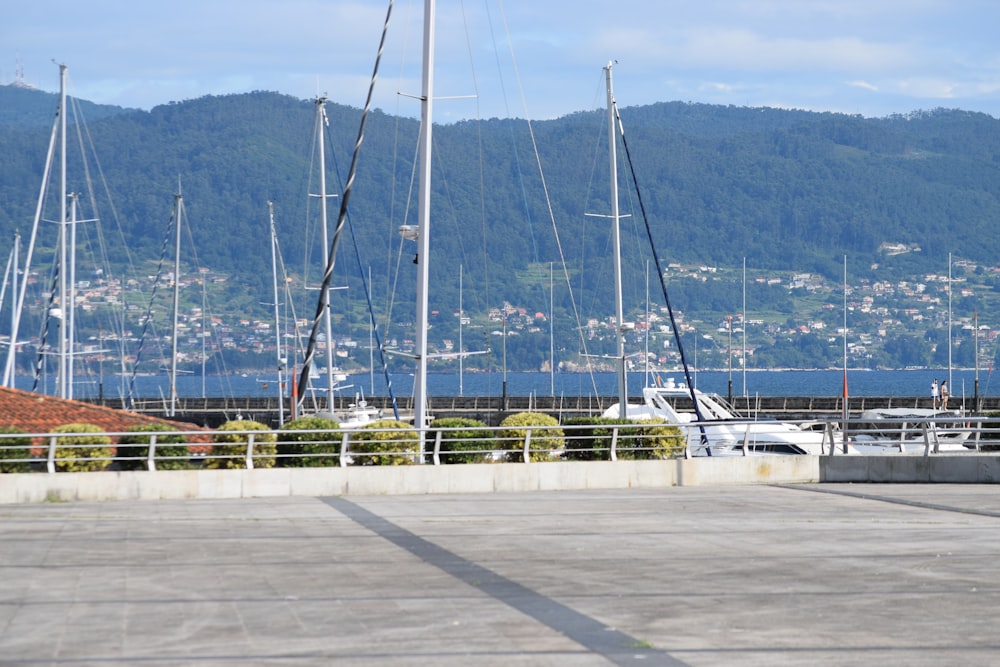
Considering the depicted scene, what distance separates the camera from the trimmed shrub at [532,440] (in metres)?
30.7

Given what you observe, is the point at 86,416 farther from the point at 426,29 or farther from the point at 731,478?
the point at 731,478

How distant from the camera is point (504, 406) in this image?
79688 mm

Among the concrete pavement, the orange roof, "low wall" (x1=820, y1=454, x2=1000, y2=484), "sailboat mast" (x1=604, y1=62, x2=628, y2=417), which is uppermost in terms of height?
"sailboat mast" (x1=604, y1=62, x2=628, y2=417)

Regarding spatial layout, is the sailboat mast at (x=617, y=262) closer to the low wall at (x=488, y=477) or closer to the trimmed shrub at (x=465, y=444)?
the low wall at (x=488, y=477)

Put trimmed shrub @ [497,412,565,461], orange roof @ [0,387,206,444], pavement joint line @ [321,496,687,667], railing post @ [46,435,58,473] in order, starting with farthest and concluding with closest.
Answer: orange roof @ [0,387,206,444], trimmed shrub @ [497,412,565,461], railing post @ [46,435,58,473], pavement joint line @ [321,496,687,667]

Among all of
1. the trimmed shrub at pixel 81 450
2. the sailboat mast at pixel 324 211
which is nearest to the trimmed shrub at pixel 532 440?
the trimmed shrub at pixel 81 450

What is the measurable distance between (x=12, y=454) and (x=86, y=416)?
9.77 m

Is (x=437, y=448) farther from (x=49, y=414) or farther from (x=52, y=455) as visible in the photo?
(x=49, y=414)

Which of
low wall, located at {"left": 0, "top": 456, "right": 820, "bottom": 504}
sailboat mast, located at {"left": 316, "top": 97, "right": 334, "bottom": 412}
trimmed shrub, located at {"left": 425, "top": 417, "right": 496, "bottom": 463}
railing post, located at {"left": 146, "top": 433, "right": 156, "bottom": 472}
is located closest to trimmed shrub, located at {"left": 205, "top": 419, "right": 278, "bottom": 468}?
low wall, located at {"left": 0, "top": 456, "right": 820, "bottom": 504}

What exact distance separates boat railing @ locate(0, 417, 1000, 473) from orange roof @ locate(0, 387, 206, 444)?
2.78 metres

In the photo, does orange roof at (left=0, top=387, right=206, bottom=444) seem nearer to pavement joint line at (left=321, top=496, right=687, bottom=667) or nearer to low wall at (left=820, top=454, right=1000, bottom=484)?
low wall at (left=820, top=454, right=1000, bottom=484)

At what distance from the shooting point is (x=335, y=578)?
1552 centimetres

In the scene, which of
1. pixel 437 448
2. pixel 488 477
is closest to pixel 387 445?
pixel 437 448

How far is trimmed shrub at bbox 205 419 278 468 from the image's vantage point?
1134 inches
